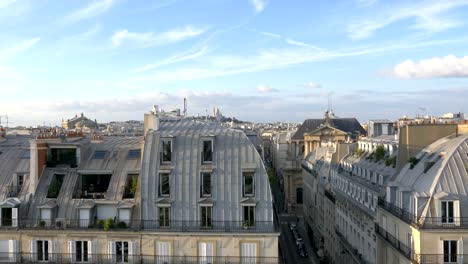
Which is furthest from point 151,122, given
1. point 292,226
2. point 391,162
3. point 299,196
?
point 299,196

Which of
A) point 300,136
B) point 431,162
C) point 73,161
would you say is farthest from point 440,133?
point 300,136

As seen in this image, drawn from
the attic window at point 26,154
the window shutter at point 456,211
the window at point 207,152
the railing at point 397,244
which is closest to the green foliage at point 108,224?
the window at point 207,152

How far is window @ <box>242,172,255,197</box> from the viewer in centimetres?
3822

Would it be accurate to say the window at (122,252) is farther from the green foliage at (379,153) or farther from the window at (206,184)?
the green foliage at (379,153)

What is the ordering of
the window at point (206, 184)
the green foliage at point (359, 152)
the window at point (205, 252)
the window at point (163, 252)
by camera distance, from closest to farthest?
the window at point (205, 252), the window at point (163, 252), the window at point (206, 184), the green foliage at point (359, 152)

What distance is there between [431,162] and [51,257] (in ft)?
89.0

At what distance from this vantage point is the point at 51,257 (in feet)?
127

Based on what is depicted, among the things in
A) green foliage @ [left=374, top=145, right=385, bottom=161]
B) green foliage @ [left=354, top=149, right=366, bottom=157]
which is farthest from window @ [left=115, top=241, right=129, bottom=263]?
green foliage @ [left=354, top=149, right=366, bottom=157]

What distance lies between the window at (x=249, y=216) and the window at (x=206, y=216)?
227cm

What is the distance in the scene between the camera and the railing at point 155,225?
37562 millimetres

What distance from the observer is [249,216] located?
37.8 meters

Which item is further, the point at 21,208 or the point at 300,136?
the point at 300,136

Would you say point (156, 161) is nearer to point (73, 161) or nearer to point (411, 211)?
point (73, 161)

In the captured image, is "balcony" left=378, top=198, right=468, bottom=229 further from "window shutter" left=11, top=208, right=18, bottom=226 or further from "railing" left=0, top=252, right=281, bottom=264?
"window shutter" left=11, top=208, right=18, bottom=226
